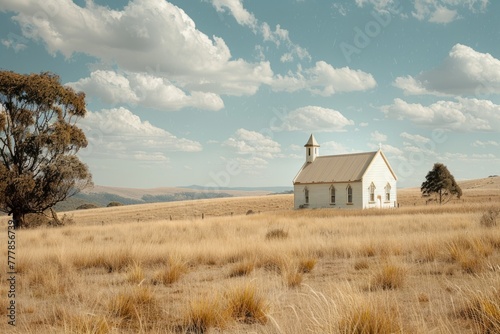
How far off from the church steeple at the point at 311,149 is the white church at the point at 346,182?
0.13m

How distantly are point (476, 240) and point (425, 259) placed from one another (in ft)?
5.99

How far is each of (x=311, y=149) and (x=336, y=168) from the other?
4.85 meters

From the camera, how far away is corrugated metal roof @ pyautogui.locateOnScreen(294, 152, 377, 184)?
144 feet

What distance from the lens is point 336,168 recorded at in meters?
46.3

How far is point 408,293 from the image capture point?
7086 mm

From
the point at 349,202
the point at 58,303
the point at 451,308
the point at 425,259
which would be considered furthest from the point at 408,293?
the point at 349,202

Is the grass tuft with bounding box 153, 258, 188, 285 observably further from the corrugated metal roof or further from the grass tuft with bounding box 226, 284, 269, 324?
the corrugated metal roof

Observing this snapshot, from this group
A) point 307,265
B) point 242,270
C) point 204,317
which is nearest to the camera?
point 204,317

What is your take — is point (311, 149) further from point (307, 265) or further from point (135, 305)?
point (135, 305)

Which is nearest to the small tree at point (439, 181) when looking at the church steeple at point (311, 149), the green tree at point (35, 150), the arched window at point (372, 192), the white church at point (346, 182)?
the white church at point (346, 182)

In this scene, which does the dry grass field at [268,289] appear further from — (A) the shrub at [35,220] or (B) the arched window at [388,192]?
(B) the arched window at [388,192]

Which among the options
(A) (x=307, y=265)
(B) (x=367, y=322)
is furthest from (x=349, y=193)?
(B) (x=367, y=322)

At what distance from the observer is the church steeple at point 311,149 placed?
4991 cm

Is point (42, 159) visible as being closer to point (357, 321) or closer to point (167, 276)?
point (167, 276)
